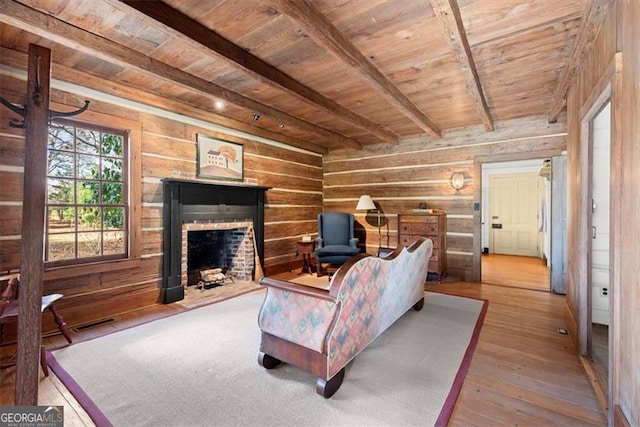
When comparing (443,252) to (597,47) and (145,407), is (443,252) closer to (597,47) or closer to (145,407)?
(597,47)

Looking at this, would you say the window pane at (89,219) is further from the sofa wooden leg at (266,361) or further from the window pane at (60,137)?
the sofa wooden leg at (266,361)

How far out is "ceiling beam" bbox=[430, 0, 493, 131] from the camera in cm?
180

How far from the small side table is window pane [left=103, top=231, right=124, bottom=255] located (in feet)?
9.18

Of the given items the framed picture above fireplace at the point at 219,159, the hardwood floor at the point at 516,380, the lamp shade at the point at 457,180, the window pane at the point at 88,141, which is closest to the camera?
the hardwood floor at the point at 516,380

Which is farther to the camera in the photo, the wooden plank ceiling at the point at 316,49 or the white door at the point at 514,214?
the white door at the point at 514,214

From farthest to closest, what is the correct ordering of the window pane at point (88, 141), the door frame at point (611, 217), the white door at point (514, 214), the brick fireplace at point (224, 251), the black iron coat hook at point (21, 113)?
the white door at point (514, 214) < the brick fireplace at point (224, 251) < the window pane at point (88, 141) < the door frame at point (611, 217) < the black iron coat hook at point (21, 113)

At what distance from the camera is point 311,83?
315 centimetres

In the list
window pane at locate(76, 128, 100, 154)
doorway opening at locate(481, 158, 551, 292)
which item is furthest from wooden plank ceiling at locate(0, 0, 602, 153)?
doorway opening at locate(481, 158, 551, 292)

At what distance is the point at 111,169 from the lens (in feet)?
A: 10.8

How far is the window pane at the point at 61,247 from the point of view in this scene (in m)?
2.88

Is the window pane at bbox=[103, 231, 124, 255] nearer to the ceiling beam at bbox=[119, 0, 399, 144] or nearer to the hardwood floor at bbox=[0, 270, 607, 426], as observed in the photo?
the hardwood floor at bbox=[0, 270, 607, 426]

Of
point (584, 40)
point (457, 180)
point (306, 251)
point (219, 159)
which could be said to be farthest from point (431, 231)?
point (219, 159)

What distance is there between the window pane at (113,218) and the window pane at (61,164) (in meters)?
0.52

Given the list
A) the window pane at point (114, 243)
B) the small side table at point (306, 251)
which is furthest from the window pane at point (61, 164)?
the small side table at point (306, 251)
